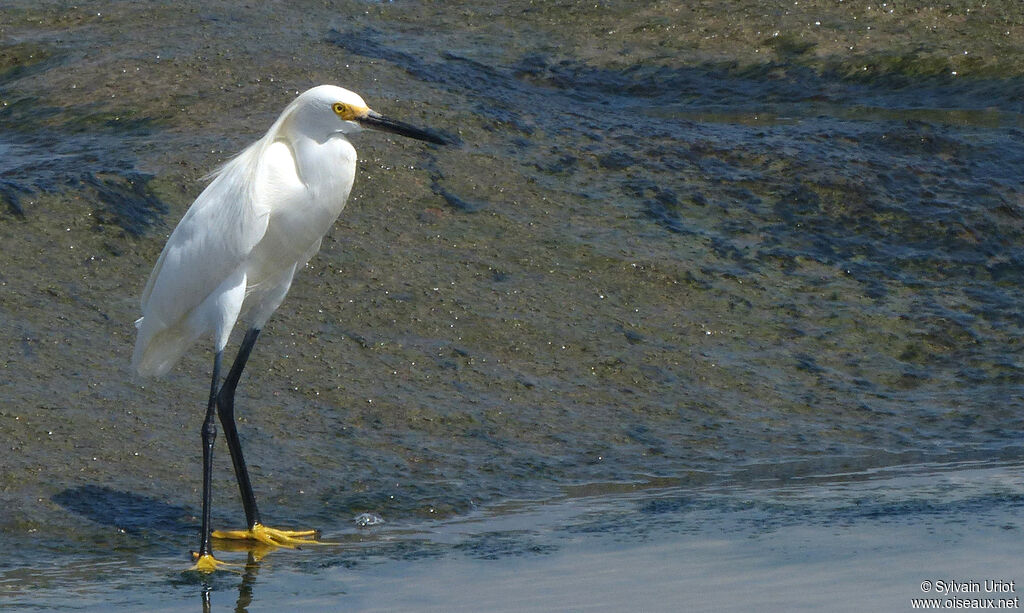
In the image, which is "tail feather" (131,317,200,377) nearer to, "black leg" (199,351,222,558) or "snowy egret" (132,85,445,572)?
"snowy egret" (132,85,445,572)

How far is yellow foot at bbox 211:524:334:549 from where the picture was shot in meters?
4.68

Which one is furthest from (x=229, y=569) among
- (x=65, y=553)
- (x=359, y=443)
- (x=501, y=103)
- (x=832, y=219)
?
(x=501, y=103)

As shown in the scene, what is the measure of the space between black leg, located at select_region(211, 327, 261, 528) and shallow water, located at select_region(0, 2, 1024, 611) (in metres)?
0.17

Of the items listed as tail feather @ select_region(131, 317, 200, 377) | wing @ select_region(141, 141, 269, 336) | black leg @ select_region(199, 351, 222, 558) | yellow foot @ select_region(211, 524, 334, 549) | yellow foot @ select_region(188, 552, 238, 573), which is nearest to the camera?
yellow foot @ select_region(188, 552, 238, 573)

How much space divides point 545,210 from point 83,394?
262 cm

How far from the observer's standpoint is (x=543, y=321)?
6.33 metres

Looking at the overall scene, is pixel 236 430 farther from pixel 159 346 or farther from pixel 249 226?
pixel 249 226

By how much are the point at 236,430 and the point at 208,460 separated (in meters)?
0.33

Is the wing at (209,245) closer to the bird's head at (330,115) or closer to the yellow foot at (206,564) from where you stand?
the bird's head at (330,115)

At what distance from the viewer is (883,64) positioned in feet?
31.1

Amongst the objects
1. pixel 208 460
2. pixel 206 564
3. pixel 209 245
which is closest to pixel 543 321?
pixel 209 245

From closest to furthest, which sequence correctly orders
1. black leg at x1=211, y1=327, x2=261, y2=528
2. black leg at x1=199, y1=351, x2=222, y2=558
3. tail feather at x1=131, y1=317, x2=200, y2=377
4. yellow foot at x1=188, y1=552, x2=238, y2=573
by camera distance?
yellow foot at x1=188, y1=552, x2=238, y2=573
black leg at x1=199, y1=351, x2=222, y2=558
black leg at x1=211, y1=327, x2=261, y2=528
tail feather at x1=131, y1=317, x2=200, y2=377

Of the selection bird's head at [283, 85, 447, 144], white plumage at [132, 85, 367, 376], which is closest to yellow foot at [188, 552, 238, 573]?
white plumage at [132, 85, 367, 376]

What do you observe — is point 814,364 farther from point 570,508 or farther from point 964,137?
point 964,137
